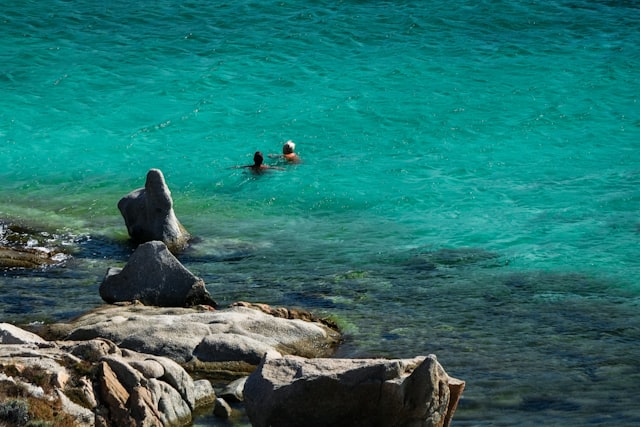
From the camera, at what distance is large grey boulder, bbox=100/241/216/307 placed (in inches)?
874

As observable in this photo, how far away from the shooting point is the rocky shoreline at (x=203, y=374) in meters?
15.0

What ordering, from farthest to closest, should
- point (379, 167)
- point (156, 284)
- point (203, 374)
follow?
1. point (379, 167)
2. point (156, 284)
3. point (203, 374)

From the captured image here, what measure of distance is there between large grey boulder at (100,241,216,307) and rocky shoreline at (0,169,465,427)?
1.42 ft

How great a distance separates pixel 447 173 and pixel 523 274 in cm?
932

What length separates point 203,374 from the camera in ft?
61.4

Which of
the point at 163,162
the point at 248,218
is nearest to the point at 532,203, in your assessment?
the point at 248,218

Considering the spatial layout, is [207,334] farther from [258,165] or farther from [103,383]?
[258,165]

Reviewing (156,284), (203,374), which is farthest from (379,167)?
(203,374)

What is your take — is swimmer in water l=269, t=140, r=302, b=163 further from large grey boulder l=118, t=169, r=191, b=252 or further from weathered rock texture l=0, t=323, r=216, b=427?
weathered rock texture l=0, t=323, r=216, b=427

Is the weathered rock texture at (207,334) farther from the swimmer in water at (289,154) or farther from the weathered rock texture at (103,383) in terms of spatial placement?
the swimmer in water at (289,154)

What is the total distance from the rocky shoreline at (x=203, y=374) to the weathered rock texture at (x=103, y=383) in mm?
17

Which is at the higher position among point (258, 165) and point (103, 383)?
point (103, 383)

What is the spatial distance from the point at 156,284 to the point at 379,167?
13895 millimetres

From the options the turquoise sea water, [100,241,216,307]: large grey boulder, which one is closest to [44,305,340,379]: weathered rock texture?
[100,241,216,307]: large grey boulder
